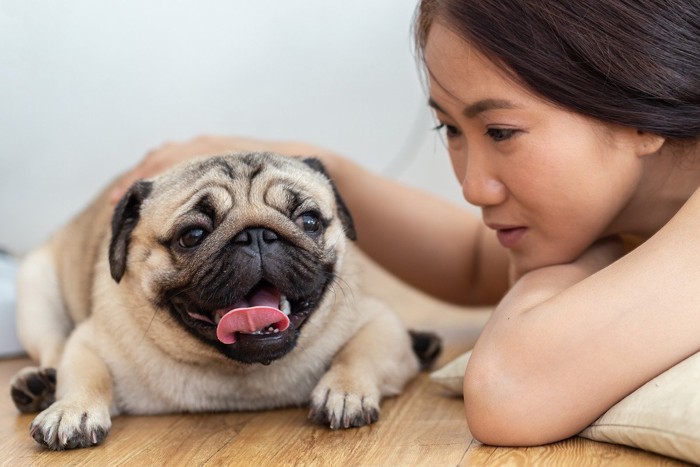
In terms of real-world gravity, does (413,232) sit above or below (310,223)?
below

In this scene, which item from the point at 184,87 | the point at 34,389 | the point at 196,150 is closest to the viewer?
the point at 34,389

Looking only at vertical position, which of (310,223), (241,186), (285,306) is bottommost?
(285,306)

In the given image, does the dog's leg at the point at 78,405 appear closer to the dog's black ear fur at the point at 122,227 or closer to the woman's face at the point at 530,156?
the dog's black ear fur at the point at 122,227

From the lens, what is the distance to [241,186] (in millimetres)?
1887

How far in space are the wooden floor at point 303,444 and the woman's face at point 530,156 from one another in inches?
16.4

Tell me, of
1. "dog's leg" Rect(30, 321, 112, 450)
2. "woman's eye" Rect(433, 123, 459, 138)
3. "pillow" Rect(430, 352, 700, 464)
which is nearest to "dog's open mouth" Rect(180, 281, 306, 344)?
"dog's leg" Rect(30, 321, 112, 450)

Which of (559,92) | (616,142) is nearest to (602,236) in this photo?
(616,142)

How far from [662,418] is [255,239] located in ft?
2.55

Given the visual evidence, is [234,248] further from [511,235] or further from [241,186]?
[511,235]

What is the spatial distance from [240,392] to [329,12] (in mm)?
2461

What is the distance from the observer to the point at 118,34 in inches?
153

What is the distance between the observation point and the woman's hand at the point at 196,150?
246 cm

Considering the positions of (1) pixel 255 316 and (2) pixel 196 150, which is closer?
(1) pixel 255 316

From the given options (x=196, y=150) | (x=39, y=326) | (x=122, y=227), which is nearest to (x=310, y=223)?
(x=122, y=227)
